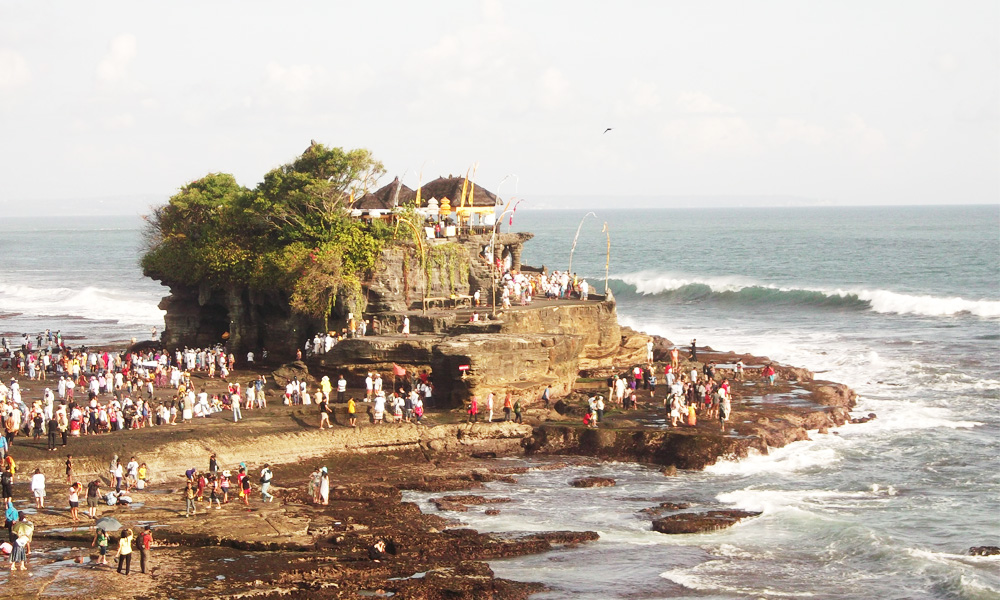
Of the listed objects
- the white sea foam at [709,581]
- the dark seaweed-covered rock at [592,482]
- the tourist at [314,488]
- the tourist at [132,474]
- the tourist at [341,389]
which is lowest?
the white sea foam at [709,581]

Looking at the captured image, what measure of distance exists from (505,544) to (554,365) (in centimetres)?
1215

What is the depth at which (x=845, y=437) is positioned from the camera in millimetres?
30391

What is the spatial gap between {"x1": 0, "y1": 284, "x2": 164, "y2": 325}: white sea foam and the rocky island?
24.2 meters

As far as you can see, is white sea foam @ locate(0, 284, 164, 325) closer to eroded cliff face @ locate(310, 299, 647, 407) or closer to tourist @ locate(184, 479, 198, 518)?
→ eroded cliff face @ locate(310, 299, 647, 407)

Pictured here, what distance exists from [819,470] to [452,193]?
777 inches

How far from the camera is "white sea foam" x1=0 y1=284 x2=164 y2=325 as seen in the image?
66188 mm

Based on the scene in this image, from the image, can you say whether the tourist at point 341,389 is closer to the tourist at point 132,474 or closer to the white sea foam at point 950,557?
the tourist at point 132,474

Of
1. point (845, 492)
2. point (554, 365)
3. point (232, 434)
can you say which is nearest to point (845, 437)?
point (845, 492)

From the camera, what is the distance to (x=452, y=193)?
1650 inches

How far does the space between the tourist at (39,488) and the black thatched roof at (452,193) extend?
72.1ft

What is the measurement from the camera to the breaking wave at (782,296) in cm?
5947

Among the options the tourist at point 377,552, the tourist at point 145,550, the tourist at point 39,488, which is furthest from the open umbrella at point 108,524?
the tourist at point 377,552

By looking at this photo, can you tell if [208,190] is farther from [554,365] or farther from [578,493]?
[578,493]

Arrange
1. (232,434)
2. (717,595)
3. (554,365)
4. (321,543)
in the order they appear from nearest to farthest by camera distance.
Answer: (717,595)
(321,543)
(232,434)
(554,365)
